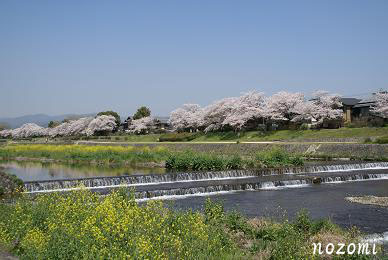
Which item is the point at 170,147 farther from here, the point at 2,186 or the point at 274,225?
the point at 274,225

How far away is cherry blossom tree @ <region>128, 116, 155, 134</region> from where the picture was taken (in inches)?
3307

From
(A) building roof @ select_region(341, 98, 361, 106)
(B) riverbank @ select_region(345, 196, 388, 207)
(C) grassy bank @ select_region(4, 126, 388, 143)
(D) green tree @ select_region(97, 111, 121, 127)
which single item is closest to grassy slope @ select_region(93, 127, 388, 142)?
(C) grassy bank @ select_region(4, 126, 388, 143)

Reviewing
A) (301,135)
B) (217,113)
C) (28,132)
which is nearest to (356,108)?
(301,135)

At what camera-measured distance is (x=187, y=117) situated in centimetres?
7625

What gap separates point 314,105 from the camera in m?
56.9

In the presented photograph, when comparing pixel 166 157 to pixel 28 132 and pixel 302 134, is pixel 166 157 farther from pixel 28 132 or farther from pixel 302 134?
pixel 28 132

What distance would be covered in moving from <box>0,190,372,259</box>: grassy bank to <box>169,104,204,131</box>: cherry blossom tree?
57.4 metres

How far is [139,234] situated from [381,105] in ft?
164

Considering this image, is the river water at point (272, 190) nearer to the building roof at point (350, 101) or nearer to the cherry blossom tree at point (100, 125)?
the building roof at point (350, 101)

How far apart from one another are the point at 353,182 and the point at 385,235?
13703mm

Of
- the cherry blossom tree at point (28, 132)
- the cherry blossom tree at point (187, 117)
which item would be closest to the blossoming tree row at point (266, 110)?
the cherry blossom tree at point (187, 117)

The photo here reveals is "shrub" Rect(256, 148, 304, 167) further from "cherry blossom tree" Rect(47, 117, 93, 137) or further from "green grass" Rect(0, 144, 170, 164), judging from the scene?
"cherry blossom tree" Rect(47, 117, 93, 137)

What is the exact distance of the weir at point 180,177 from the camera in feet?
82.0

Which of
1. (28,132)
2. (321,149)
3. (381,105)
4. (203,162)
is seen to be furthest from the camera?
(28,132)
